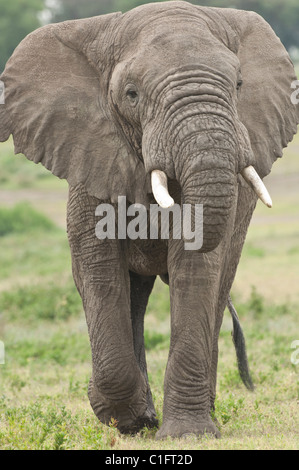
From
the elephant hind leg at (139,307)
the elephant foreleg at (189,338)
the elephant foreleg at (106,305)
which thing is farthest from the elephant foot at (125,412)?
the elephant hind leg at (139,307)

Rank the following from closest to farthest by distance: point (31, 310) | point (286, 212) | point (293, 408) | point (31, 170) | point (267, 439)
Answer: point (267, 439) → point (293, 408) → point (31, 310) → point (286, 212) → point (31, 170)

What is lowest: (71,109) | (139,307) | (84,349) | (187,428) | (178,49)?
(84,349)

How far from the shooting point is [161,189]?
488cm

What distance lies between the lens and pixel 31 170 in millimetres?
30078

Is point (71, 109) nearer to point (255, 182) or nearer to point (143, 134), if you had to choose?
point (143, 134)

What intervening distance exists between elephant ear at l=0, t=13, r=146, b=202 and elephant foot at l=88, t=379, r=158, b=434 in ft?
3.89

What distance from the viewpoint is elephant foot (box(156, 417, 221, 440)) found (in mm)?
5512

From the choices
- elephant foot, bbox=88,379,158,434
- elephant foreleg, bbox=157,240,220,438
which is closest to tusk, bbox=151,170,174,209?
elephant foreleg, bbox=157,240,220,438

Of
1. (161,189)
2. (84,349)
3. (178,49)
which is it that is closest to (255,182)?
(161,189)

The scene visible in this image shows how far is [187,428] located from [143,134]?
1582 millimetres

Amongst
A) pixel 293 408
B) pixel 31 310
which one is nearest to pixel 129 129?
pixel 293 408

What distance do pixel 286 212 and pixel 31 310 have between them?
40.9ft

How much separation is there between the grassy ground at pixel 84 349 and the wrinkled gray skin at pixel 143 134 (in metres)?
0.40
